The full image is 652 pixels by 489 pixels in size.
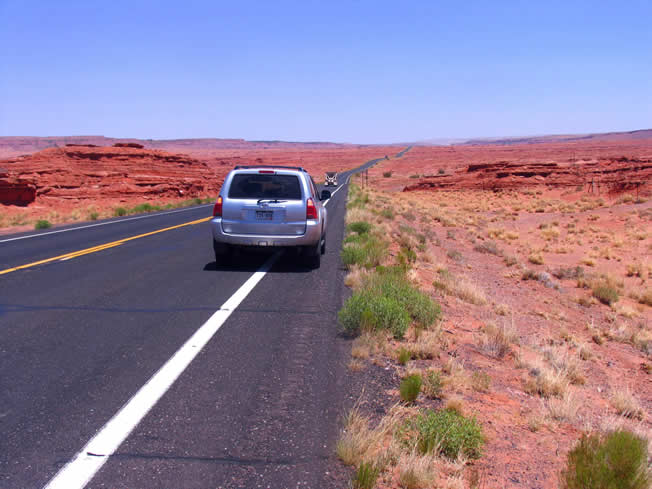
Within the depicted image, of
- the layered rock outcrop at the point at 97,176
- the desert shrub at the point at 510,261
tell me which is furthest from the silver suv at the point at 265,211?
the layered rock outcrop at the point at 97,176

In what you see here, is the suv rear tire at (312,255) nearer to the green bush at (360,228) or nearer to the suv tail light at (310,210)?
the suv tail light at (310,210)

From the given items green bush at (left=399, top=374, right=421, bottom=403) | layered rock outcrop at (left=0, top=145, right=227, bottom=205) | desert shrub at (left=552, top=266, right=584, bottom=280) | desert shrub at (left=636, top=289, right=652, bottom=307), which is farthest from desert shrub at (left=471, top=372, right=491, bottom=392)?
layered rock outcrop at (left=0, top=145, right=227, bottom=205)

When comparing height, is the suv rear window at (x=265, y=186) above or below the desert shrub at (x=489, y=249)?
above

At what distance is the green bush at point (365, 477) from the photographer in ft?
10.6

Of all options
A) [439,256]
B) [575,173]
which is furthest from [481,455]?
[575,173]

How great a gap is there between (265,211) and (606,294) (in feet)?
28.1

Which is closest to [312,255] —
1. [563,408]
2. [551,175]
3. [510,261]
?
[563,408]

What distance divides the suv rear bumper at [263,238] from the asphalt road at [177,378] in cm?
54

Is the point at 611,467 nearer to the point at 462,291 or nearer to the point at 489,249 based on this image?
the point at 462,291

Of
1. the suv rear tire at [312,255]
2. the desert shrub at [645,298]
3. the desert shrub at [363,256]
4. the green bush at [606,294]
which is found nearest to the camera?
the suv rear tire at [312,255]

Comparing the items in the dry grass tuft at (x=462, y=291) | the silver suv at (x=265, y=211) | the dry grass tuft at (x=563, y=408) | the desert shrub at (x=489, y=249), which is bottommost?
the desert shrub at (x=489, y=249)

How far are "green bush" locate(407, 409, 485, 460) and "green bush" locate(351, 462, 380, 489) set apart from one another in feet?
1.66

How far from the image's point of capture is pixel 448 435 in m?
3.73

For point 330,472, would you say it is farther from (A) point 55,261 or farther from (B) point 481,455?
(A) point 55,261
